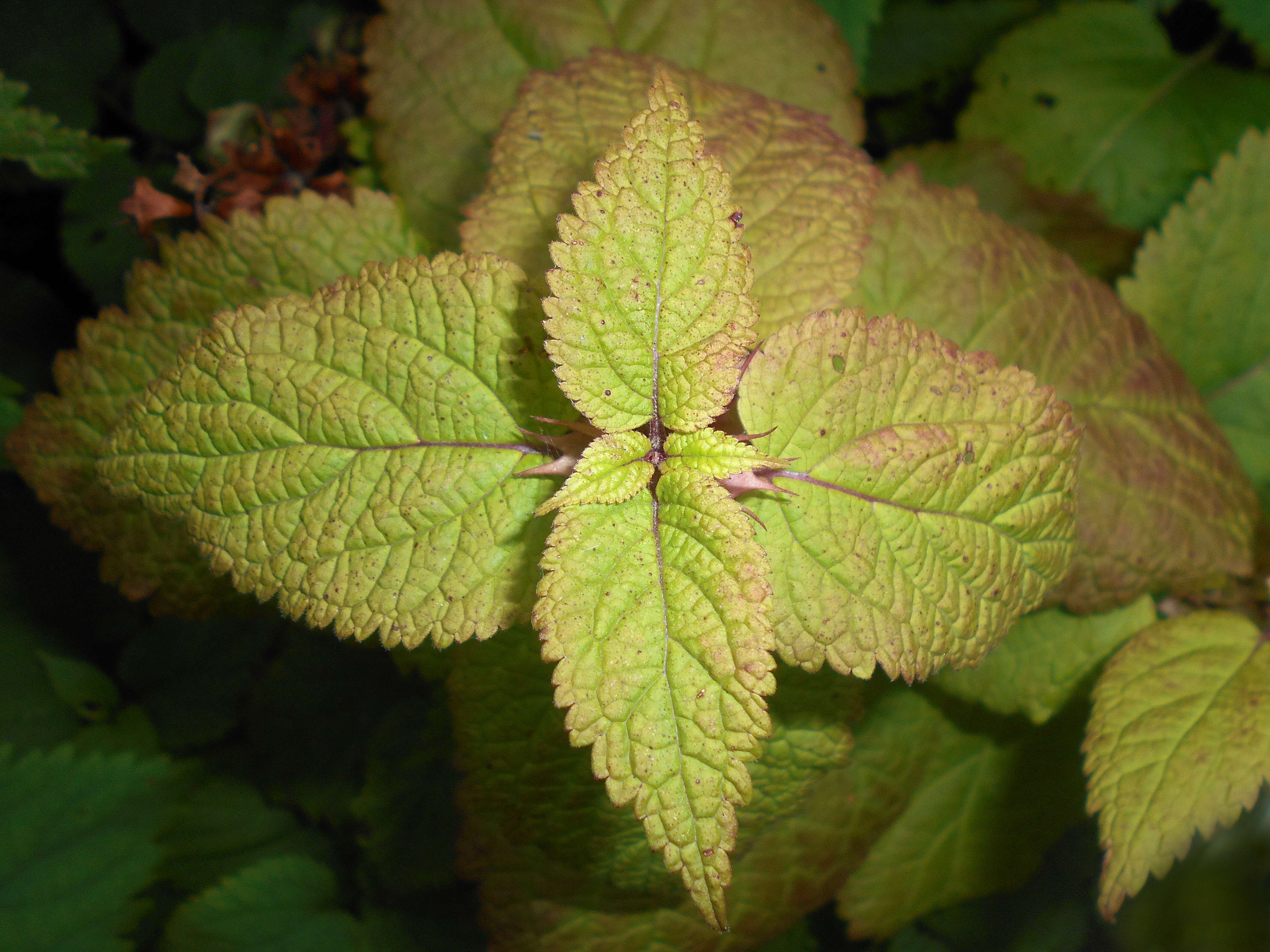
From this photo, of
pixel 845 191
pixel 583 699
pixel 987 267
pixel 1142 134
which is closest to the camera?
pixel 583 699

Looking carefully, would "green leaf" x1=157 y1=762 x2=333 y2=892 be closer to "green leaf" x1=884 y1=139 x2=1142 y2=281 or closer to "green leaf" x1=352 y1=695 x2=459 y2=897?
"green leaf" x1=352 y1=695 x2=459 y2=897

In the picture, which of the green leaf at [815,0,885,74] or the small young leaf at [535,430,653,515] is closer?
the small young leaf at [535,430,653,515]

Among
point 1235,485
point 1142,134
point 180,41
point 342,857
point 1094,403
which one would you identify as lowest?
point 342,857

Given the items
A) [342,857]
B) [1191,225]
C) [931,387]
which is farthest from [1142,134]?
[342,857]

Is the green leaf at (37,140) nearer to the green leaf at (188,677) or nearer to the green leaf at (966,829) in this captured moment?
the green leaf at (188,677)

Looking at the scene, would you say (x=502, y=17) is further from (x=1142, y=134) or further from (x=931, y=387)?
(x=1142, y=134)

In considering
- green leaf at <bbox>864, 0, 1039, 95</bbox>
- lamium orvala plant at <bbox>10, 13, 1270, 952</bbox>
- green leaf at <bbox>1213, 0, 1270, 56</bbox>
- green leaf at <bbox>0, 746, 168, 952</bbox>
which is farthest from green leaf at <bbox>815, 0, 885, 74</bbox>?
→ green leaf at <bbox>0, 746, 168, 952</bbox>

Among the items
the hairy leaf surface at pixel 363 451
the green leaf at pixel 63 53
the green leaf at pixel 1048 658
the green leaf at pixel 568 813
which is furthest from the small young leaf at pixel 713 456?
the green leaf at pixel 63 53
